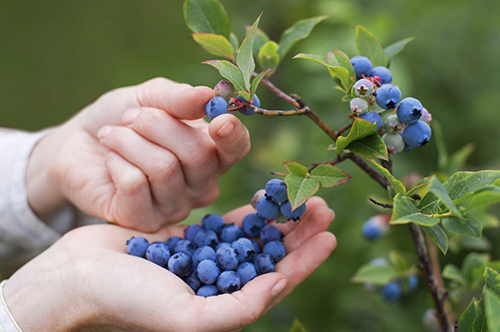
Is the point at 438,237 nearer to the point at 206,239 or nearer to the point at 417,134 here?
the point at 417,134

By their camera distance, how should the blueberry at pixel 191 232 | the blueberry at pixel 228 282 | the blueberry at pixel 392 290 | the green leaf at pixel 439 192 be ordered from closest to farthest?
1. the green leaf at pixel 439 192
2. the blueberry at pixel 228 282
3. the blueberry at pixel 191 232
4. the blueberry at pixel 392 290

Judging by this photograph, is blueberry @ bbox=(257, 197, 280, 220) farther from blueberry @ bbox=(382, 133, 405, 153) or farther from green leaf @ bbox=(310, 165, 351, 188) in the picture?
blueberry @ bbox=(382, 133, 405, 153)

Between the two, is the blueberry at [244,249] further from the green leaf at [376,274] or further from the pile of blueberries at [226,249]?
the green leaf at [376,274]

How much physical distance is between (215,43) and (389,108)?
397mm

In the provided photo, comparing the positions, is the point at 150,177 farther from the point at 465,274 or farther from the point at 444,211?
the point at 465,274

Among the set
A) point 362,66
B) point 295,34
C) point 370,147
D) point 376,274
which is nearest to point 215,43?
point 295,34

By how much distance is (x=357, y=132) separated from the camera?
0.85m

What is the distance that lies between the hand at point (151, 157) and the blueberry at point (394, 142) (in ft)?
0.97

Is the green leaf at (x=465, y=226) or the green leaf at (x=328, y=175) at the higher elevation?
the green leaf at (x=328, y=175)

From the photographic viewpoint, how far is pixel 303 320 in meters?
2.02

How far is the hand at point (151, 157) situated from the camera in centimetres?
112

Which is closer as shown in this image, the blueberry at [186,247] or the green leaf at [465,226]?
the green leaf at [465,226]

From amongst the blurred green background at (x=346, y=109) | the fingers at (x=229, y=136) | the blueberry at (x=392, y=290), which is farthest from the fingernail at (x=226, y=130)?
the blurred green background at (x=346, y=109)

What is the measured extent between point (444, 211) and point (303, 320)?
1.32m
